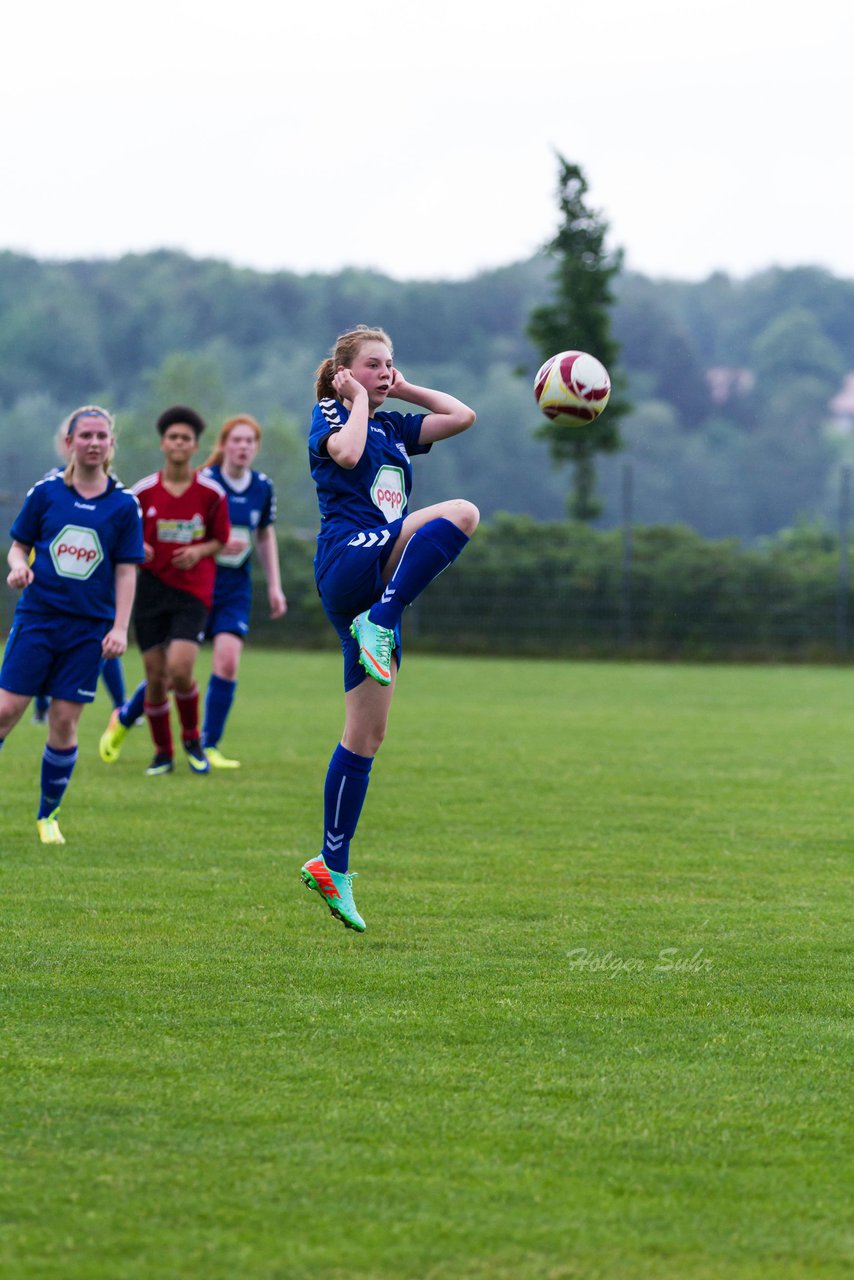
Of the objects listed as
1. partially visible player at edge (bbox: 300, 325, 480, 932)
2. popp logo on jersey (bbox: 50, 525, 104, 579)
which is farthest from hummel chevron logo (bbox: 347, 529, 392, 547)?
popp logo on jersey (bbox: 50, 525, 104, 579)

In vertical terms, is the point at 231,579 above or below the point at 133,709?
above

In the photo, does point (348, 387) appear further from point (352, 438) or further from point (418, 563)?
point (418, 563)

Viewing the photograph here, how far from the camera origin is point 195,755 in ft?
35.3

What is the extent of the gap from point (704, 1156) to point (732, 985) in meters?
1.61

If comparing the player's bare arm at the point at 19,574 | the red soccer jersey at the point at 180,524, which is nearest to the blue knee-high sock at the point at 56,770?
the player's bare arm at the point at 19,574

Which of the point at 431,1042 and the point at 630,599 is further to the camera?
the point at 630,599

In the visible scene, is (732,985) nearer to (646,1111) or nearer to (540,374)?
(646,1111)

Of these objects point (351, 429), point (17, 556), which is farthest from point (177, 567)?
point (351, 429)

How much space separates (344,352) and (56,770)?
272 cm

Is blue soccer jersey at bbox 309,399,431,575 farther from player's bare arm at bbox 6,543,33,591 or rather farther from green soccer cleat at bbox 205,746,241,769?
green soccer cleat at bbox 205,746,241,769

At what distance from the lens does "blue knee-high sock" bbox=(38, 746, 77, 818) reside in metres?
7.65

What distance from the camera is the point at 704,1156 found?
350 centimetres

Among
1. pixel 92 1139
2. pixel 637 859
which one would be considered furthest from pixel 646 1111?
pixel 637 859
